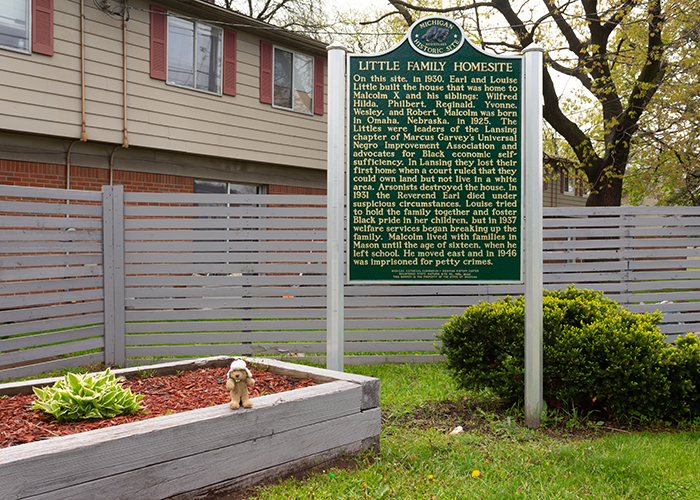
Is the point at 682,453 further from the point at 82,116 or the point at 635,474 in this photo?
the point at 82,116

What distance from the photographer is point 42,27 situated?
9719mm

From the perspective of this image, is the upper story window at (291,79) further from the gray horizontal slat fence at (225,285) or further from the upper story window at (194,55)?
the gray horizontal slat fence at (225,285)

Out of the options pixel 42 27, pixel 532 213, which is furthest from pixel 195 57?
pixel 532 213

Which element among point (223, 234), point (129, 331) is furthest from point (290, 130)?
point (129, 331)

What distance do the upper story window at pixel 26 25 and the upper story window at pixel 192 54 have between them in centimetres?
197

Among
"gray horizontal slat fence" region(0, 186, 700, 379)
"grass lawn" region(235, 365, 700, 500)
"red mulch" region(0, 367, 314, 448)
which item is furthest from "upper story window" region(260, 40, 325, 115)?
"grass lawn" region(235, 365, 700, 500)

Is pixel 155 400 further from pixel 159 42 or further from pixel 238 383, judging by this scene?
pixel 159 42

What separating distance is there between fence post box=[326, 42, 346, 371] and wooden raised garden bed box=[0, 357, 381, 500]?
1.90ft

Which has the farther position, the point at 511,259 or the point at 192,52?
the point at 192,52

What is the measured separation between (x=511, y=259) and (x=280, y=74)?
33.7 ft

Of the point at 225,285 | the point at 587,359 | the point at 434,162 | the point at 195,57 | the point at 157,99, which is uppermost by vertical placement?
Answer: the point at 195,57

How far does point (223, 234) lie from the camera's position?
24.2ft

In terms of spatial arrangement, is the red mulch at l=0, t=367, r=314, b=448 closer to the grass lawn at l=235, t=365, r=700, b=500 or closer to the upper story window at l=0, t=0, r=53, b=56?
the grass lawn at l=235, t=365, r=700, b=500

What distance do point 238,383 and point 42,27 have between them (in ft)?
29.9
